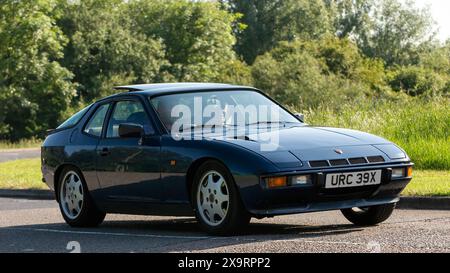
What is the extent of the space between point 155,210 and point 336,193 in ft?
6.76

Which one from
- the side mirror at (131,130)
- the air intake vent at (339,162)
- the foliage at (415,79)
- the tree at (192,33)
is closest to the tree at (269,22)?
the tree at (192,33)

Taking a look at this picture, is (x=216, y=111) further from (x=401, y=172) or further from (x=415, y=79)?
(x=415, y=79)

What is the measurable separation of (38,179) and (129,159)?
1097cm

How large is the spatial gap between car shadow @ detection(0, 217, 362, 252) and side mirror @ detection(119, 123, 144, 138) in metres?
1.06

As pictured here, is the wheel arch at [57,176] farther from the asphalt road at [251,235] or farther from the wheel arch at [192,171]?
the wheel arch at [192,171]

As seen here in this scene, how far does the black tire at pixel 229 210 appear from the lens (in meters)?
9.73

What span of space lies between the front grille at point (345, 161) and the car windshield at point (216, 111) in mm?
1383

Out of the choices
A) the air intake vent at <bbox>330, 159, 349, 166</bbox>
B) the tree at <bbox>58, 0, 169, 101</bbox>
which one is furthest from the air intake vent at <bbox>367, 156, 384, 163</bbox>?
the tree at <bbox>58, 0, 169, 101</bbox>

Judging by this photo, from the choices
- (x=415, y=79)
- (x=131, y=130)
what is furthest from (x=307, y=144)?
(x=415, y=79)

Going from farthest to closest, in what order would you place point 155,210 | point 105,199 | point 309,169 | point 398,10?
point 398,10 → point 105,199 → point 155,210 → point 309,169

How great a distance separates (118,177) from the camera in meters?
11.3

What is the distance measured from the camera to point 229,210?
9789 millimetres
